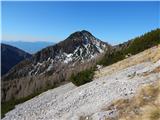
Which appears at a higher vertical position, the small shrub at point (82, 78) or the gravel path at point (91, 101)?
the small shrub at point (82, 78)

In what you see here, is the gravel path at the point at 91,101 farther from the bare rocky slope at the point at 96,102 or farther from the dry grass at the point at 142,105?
the dry grass at the point at 142,105

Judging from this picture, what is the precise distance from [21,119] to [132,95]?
9.83m

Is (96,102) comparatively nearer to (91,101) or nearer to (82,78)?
(91,101)

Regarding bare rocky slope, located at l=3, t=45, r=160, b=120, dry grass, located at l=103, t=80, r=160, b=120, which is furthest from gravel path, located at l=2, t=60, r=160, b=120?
dry grass, located at l=103, t=80, r=160, b=120

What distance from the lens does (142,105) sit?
18.9m

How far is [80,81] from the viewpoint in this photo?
35.1 metres

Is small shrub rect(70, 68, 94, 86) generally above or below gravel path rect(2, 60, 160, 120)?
above

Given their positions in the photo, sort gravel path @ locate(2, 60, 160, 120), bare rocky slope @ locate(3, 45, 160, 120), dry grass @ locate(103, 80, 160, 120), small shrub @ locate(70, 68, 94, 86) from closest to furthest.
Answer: dry grass @ locate(103, 80, 160, 120) → bare rocky slope @ locate(3, 45, 160, 120) → gravel path @ locate(2, 60, 160, 120) → small shrub @ locate(70, 68, 94, 86)

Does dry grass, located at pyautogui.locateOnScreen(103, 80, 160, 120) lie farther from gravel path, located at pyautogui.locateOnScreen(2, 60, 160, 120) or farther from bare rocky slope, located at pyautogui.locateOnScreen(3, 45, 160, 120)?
gravel path, located at pyautogui.locateOnScreen(2, 60, 160, 120)

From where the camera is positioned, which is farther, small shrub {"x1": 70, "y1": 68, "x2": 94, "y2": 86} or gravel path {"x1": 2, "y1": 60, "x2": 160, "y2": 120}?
small shrub {"x1": 70, "y1": 68, "x2": 94, "y2": 86}

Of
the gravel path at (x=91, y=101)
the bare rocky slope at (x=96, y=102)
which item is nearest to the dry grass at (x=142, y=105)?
the bare rocky slope at (x=96, y=102)

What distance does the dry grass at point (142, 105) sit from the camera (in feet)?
57.8

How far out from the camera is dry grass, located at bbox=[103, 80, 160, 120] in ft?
57.8

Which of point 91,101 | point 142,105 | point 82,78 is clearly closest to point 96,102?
point 91,101
